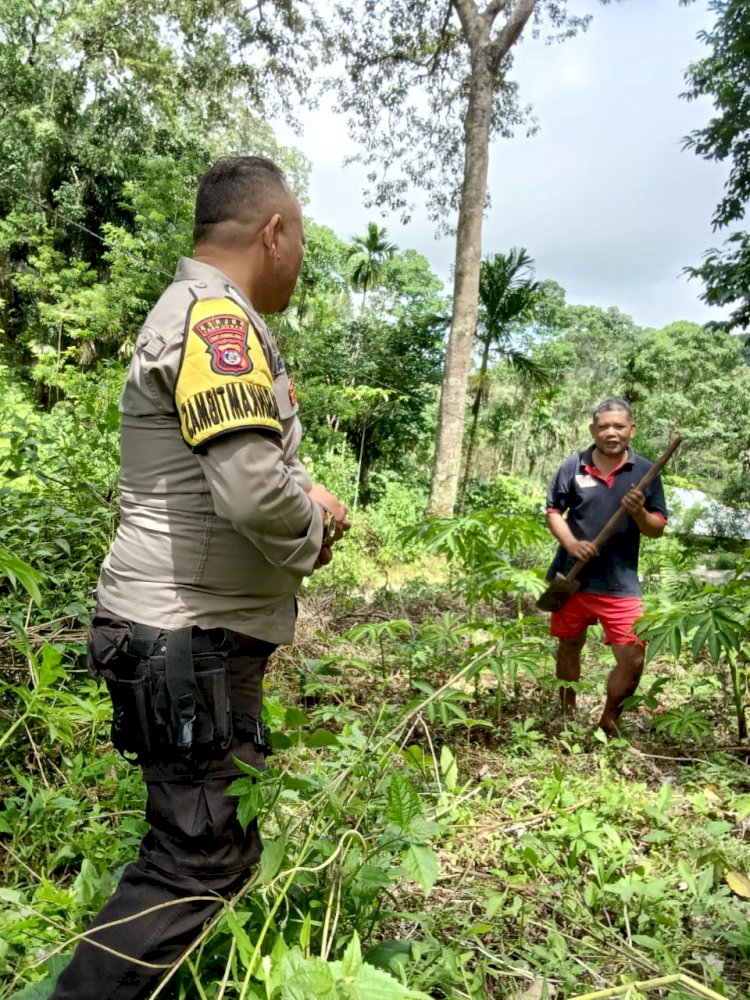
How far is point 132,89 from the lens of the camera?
701 inches

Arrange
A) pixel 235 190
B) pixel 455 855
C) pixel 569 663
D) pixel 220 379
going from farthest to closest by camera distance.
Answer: pixel 569 663, pixel 455 855, pixel 235 190, pixel 220 379

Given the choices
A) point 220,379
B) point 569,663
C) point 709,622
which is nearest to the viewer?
point 220,379

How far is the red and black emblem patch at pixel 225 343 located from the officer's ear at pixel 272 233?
33cm

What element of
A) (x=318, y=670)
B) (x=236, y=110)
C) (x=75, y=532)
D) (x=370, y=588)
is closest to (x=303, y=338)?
(x=236, y=110)

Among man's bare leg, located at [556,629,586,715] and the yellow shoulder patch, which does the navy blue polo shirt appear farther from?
the yellow shoulder patch

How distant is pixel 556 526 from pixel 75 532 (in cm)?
252

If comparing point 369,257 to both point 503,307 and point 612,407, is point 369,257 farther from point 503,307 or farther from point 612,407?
point 612,407

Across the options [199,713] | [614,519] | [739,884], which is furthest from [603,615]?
[199,713]

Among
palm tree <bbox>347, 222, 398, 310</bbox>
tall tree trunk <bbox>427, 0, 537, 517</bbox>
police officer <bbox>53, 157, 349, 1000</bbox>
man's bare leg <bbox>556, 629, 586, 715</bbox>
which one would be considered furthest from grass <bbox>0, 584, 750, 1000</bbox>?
palm tree <bbox>347, 222, 398, 310</bbox>

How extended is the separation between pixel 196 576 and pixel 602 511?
258 cm

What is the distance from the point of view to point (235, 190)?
155 cm

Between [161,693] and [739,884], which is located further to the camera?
[739,884]

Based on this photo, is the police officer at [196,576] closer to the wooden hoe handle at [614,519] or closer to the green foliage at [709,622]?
the green foliage at [709,622]

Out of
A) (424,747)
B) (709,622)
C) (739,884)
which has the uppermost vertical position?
(709,622)
